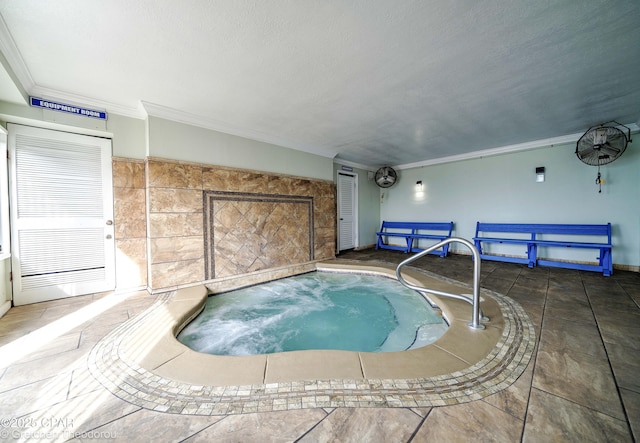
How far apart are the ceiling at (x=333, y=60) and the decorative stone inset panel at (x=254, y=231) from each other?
51.4 inches

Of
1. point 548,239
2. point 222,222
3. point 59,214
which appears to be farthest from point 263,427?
point 548,239

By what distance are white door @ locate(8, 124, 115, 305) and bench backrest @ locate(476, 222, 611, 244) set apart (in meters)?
7.08

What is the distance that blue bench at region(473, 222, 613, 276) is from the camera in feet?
12.5

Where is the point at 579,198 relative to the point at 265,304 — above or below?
above

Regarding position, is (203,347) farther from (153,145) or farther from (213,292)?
(153,145)

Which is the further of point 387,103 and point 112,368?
point 387,103

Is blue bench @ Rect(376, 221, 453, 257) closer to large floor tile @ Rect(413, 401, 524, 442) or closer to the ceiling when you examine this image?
the ceiling

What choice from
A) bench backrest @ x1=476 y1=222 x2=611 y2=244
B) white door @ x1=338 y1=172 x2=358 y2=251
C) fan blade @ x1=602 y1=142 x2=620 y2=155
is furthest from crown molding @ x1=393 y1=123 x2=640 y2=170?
white door @ x1=338 y1=172 x2=358 y2=251

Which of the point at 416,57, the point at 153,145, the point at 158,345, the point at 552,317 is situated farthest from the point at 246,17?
the point at 552,317

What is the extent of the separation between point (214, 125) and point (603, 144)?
6.00 metres

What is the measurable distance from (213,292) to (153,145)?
2307mm

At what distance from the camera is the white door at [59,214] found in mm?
2676

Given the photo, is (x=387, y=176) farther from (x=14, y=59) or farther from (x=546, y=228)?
(x=14, y=59)

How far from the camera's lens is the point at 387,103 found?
3.05 meters
